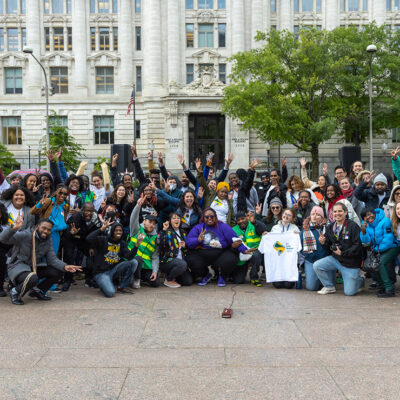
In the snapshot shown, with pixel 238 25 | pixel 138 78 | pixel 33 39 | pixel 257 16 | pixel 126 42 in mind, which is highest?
pixel 257 16

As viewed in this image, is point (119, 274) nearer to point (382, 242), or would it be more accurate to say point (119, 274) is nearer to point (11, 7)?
point (382, 242)

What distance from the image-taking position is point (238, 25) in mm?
44750

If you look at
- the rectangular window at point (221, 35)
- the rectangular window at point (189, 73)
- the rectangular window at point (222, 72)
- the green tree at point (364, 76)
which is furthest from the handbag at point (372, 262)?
the rectangular window at point (221, 35)

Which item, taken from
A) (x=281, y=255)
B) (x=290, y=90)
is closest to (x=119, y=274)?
(x=281, y=255)

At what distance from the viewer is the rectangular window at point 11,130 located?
4638cm

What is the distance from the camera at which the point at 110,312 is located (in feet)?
24.8

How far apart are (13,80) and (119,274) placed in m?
42.3

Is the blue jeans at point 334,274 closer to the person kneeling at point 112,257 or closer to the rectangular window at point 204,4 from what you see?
the person kneeling at point 112,257

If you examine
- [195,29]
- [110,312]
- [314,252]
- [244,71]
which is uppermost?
[195,29]

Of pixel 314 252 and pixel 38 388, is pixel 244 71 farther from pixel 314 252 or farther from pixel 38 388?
pixel 38 388

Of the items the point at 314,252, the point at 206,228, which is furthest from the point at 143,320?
the point at 314,252

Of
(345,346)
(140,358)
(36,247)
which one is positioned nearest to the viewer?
(140,358)

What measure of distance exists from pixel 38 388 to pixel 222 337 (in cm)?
241

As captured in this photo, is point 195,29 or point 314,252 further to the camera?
point 195,29
